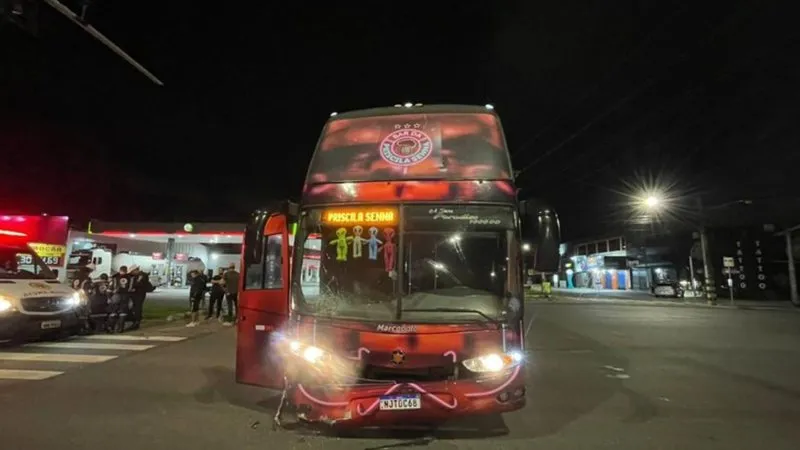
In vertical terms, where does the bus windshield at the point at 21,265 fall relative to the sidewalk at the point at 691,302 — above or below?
above

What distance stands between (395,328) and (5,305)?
9404mm

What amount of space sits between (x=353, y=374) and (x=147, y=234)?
34.3 metres

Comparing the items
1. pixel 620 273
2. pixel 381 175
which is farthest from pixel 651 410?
pixel 620 273

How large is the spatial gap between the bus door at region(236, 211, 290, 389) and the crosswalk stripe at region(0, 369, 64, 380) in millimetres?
4333

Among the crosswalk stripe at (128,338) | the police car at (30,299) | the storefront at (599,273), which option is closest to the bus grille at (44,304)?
the police car at (30,299)

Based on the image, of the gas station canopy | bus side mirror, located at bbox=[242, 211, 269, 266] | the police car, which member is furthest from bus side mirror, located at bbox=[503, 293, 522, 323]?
the gas station canopy

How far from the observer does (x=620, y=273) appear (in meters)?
64.8

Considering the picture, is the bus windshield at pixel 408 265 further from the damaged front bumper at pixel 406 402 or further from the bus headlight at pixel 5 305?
the bus headlight at pixel 5 305

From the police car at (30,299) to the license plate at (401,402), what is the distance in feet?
30.1

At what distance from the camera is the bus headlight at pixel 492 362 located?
529 centimetres

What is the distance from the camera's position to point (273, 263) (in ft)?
22.1

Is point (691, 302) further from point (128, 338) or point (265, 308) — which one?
point (265, 308)

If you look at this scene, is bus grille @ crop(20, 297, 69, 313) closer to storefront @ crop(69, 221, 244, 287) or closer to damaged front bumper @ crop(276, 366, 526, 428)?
damaged front bumper @ crop(276, 366, 526, 428)

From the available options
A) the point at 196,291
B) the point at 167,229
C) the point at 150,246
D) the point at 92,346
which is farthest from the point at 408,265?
the point at 150,246
